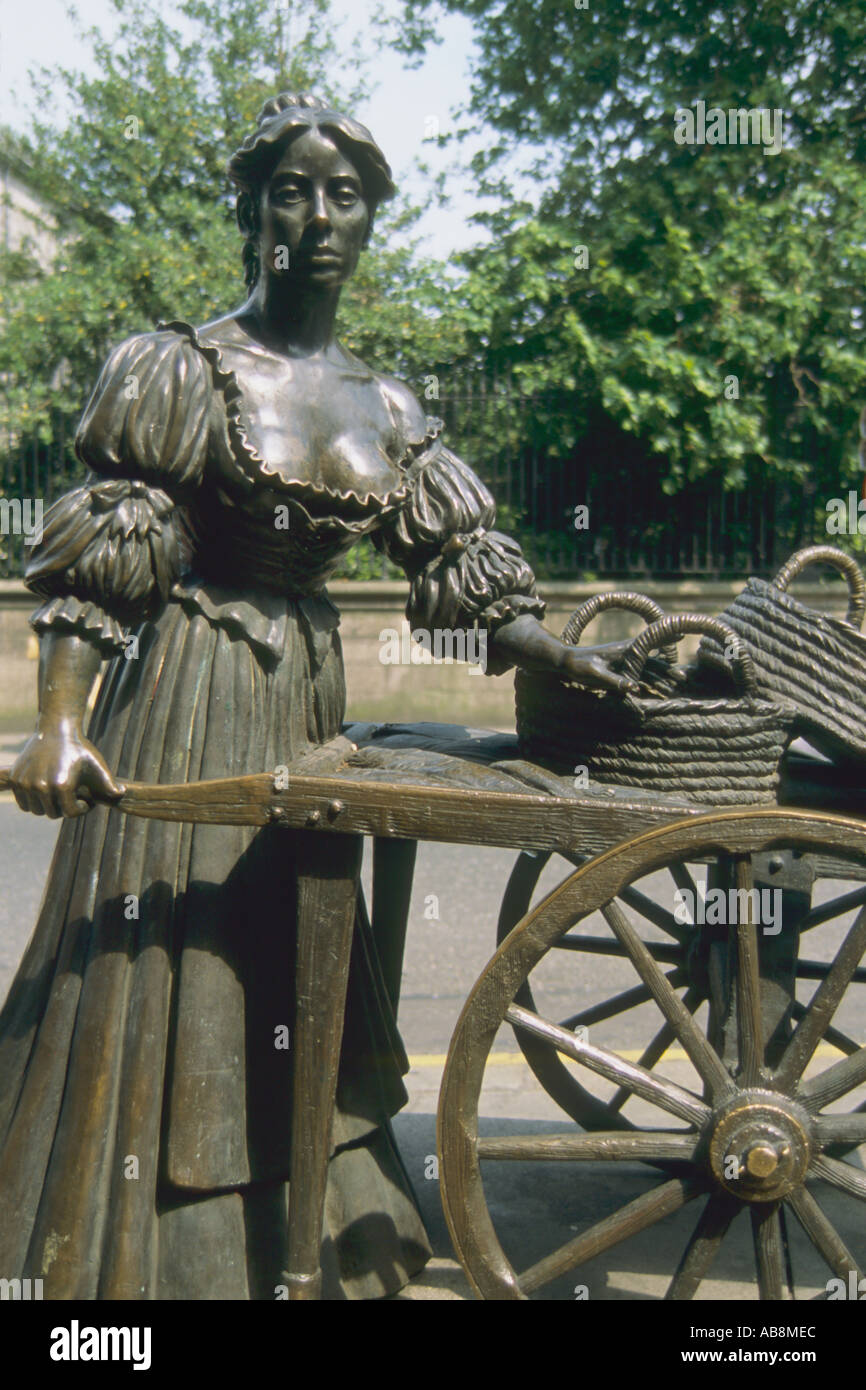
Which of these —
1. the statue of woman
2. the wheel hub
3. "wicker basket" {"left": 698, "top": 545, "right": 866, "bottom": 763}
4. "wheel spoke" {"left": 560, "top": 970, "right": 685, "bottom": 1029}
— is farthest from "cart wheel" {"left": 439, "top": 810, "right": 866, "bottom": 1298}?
"wheel spoke" {"left": 560, "top": 970, "right": 685, "bottom": 1029}

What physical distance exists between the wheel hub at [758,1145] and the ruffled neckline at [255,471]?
1092 millimetres

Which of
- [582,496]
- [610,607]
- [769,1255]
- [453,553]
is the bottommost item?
[769,1255]

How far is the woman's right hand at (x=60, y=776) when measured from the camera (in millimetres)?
1908

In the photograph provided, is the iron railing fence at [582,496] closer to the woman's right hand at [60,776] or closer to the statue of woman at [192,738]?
the statue of woman at [192,738]

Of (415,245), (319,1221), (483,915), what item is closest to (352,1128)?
(319,1221)

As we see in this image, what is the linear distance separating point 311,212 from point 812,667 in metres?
1.09

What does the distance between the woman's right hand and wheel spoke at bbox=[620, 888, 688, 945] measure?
1218mm

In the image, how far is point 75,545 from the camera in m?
1.95

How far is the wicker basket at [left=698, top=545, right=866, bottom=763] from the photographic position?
211 cm

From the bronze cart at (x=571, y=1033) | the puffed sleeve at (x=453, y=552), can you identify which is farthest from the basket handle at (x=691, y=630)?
the puffed sleeve at (x=453, y=552)

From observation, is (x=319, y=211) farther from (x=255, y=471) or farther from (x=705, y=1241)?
(x=705, y=1241)

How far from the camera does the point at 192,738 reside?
6.91 ft

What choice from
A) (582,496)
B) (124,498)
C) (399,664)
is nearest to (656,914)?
(124,498)
